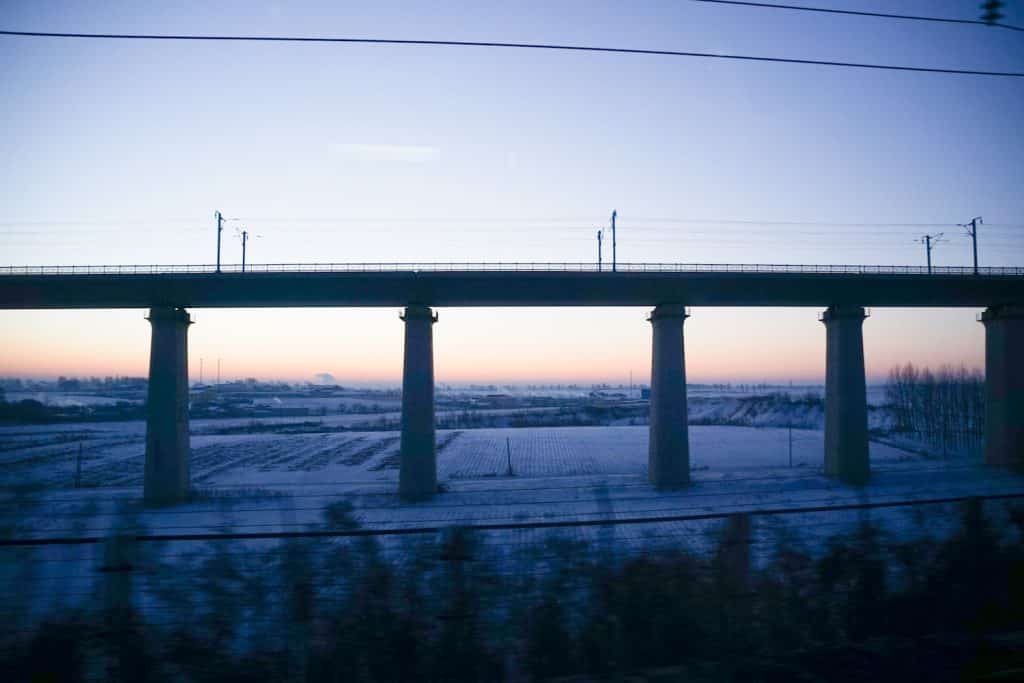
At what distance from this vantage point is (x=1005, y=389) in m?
30.6

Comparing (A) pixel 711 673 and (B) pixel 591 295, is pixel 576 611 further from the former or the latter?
(B) pixel 591 295

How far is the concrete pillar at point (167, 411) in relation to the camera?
26250mm

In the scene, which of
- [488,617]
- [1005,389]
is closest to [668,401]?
[1005,389]

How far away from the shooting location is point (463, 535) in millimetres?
5129

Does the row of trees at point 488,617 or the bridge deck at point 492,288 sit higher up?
the bridge deck at point 492,288

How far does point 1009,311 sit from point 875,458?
10590 mm

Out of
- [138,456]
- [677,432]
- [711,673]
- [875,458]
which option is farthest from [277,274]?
[875,458]

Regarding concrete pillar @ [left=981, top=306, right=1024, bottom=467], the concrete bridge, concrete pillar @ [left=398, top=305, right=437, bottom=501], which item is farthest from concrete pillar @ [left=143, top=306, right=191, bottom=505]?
concrete pillar @ [left=981, top=306, right=1024, bottom=467]

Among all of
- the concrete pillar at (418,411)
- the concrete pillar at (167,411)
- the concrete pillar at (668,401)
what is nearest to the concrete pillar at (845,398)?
the concrete pillar at (668,401)

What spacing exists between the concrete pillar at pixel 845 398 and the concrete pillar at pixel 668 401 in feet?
25.1

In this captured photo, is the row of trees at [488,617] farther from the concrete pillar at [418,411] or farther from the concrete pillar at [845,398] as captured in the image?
the concrete pillar at [845,398]

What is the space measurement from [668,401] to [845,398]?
9.14 meters

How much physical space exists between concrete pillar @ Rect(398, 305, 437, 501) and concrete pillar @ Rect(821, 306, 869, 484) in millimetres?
19992

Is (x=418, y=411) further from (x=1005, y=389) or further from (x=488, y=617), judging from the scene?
(x=1005, y=389)
